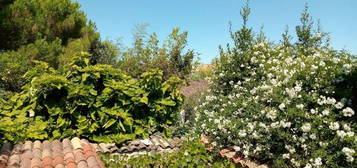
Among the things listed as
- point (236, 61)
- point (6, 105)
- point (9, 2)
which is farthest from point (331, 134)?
point (9, 2)

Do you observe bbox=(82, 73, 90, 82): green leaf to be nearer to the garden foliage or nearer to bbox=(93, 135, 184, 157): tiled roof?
bbox=(93, 135, 184, 157): tiled roof

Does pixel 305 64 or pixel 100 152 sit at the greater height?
pixel 305 64

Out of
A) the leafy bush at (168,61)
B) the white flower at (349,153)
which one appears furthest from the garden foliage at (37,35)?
the white flower at (349,153)

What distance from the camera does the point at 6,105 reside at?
23.5 feet

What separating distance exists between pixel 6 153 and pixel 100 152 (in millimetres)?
1650

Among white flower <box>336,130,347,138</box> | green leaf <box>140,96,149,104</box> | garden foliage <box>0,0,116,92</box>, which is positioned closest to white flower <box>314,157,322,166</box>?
white flower <box>336,130,347,138</box>

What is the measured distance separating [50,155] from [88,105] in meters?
1.56

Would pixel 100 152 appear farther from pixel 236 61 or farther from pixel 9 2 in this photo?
pixel 9 2

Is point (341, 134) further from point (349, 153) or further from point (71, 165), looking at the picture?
point (71, 165)

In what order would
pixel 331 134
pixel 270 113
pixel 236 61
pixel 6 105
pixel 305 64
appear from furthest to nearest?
1. pixel 236 61
2. pixel 6 105
3. pixel 305 64
4. pixel 270 113
5. pixel 331 134

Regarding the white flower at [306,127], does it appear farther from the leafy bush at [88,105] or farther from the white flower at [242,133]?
the leafy bush at [88,105]

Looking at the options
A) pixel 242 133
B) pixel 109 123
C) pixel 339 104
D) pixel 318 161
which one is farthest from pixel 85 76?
pixel 339 104

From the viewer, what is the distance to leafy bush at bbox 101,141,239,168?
5.41 m

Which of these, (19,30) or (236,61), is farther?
(19,30)
